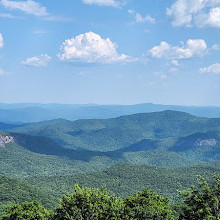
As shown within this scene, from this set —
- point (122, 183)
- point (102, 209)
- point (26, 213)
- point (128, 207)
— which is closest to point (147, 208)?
point (128, 207)

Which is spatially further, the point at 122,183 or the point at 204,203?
the point at 122,183

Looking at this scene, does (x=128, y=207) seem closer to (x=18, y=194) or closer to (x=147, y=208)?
(x=147, y=208)

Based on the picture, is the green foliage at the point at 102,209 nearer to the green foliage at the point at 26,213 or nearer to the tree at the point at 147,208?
the tree at the point at 147,208

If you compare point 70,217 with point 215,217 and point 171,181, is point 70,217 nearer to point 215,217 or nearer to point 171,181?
point 215,217

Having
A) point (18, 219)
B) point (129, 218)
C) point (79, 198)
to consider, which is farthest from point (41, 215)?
point (129, 218)

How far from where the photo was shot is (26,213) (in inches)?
2240

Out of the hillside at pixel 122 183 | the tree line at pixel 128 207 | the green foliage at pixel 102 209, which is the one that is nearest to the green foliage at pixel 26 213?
the tree line at pixel 128 207

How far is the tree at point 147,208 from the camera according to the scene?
2152 inches

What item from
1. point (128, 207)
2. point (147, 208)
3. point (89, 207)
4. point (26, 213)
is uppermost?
point (89, 207)

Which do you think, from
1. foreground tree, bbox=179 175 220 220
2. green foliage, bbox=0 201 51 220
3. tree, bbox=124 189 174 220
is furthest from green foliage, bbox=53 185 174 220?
foreground tree, bbox=179 175 220 220

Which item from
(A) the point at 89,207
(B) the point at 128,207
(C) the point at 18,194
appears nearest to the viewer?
(A) the point at 89,207

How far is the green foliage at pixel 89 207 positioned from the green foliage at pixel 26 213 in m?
4.11

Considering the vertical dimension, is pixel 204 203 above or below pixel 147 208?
above

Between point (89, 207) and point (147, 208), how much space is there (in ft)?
33.4
